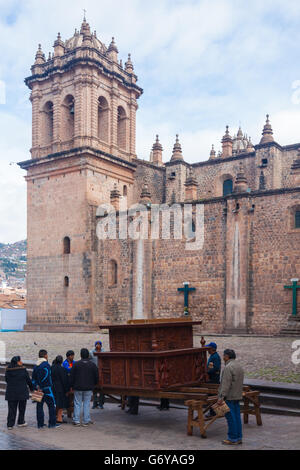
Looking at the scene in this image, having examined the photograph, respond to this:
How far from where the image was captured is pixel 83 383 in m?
8.23

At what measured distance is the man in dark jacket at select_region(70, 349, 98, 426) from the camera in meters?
8.24

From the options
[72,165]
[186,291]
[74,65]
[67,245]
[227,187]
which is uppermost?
[74,65]

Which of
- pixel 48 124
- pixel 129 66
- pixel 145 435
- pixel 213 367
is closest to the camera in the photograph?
pixel 145 435

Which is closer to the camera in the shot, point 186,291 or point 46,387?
point 46,387

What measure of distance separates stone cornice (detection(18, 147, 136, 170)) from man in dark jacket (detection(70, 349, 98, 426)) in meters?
18.6

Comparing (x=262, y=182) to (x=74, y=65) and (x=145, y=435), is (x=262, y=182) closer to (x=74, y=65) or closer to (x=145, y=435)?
(x=74, y=65)

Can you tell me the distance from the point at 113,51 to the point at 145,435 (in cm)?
2512

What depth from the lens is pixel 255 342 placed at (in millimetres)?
17359

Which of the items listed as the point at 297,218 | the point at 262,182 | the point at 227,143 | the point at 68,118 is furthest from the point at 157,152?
the point at 297,218

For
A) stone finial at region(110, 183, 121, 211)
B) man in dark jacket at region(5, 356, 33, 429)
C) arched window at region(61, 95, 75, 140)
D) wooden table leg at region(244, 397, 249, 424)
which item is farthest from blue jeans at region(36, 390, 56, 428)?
arched window at region(61, 95, 75, 140)

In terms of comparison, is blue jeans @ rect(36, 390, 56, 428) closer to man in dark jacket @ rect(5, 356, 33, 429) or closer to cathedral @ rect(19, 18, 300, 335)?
man in dark jacket @ rect(5, 356, 33, 429)

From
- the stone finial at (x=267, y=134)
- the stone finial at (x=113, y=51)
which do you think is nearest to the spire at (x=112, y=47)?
the stone finial at (x=113, y=51)

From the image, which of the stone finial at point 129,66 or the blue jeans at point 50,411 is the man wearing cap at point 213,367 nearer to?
the blue jeans at point 50,411
